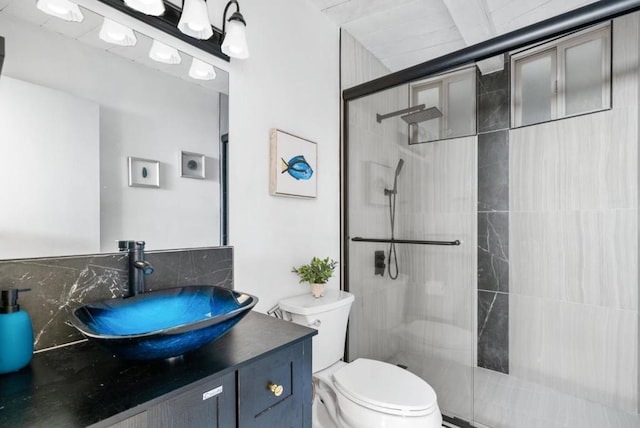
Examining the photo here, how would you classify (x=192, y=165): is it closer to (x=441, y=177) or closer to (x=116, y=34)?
(x=116, y=34)

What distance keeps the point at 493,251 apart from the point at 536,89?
37.5 inches

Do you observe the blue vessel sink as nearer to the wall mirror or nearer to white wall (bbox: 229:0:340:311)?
the wall mirror

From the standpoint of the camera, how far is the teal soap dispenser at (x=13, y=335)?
776 mm

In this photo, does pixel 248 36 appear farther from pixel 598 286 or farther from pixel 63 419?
pixel 598 286

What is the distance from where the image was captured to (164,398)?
2.30ft

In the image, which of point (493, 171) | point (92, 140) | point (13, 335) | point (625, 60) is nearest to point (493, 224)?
point (493, 171)

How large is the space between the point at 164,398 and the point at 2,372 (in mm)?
421

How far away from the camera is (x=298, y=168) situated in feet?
6.03

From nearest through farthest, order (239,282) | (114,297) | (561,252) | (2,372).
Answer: (2,372) → (114,297) → (239,282) → (561,252)

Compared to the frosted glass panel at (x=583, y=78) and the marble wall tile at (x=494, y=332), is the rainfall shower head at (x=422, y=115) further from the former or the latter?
the marble wall tile at (x=494, y=332)

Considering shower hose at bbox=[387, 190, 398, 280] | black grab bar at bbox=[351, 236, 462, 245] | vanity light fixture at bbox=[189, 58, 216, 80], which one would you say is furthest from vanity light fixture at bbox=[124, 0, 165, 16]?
black grab bar at bbox=[351, 236, 462, 245]

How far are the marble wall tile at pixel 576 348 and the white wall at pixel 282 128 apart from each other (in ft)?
3.96

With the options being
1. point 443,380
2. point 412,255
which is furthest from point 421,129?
point 443,380

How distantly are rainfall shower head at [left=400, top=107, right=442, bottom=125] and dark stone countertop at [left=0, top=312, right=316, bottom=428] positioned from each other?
58.8 inches
